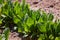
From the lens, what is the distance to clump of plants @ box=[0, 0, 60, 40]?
2.31m

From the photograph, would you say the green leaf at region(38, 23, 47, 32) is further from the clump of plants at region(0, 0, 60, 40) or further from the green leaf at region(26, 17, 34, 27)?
the green leaf at region(26, 17, 34, 27)

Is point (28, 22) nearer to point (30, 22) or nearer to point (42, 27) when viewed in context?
point (30, 22)

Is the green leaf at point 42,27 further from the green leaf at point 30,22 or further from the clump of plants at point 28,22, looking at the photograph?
the green leaf at point 30,22

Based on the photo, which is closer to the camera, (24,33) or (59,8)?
(24,33)

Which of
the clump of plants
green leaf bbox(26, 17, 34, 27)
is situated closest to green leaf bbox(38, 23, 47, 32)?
the clump of plants

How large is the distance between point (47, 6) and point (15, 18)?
0.69 m

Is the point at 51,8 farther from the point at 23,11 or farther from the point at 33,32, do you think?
the point at 33,32

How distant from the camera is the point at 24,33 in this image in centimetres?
250

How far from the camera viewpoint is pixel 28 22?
94.9 inches

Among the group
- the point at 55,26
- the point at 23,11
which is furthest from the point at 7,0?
the point at 55,26

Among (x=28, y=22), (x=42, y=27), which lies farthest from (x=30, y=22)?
(x=42, y=27)

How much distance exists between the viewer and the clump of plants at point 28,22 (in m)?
2.31

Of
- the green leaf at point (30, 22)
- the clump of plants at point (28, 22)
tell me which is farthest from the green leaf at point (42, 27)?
the green leaf at point (30, 22)

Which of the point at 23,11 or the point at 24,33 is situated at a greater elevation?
the point at 23,11
